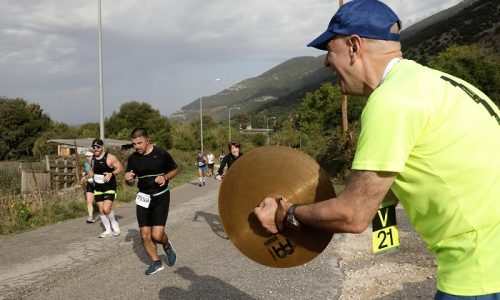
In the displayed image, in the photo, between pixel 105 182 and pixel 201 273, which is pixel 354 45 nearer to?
pixel 201 273

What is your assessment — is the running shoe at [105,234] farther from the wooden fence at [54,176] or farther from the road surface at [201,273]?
the wooden fence at [54,176]

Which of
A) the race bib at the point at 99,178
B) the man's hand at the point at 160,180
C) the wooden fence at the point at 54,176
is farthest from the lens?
the wooden fence at the point at 54,176

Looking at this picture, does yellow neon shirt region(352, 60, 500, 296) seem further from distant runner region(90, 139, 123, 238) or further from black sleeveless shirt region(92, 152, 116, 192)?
black sleeveless shirt region(92, 152, 116, 192)

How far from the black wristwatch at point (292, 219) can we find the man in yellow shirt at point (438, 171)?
236mm

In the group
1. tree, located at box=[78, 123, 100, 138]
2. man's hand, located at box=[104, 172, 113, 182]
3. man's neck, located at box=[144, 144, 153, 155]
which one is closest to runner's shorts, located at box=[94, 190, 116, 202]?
man's hand, located at box=[104, 172, 113, 182]

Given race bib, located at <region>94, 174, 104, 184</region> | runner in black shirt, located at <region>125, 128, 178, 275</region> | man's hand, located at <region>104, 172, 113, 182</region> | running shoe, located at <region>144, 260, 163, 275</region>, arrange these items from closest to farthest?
running shoe, located at <region>144, 260, 163, 275</region>, runner in black shirt, located at <region>125, 128, 178, 275</region>, man's hand, located at <region>104, 172, 113, 182</region>, race bib, located at <region>94, 174, 104, 184</region>

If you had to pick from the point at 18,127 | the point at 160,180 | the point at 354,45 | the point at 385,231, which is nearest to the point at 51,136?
the point at 18,127

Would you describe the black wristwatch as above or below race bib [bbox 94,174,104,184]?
above

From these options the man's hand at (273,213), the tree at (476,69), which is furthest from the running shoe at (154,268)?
the tree at (476,69)

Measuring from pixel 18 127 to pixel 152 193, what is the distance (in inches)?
2159

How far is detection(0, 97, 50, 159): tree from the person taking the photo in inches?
2106

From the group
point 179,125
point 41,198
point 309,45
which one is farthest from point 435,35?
point 309,45

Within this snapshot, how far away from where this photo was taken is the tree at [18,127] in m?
53.5

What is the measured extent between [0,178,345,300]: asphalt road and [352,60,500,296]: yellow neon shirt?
3.99m
